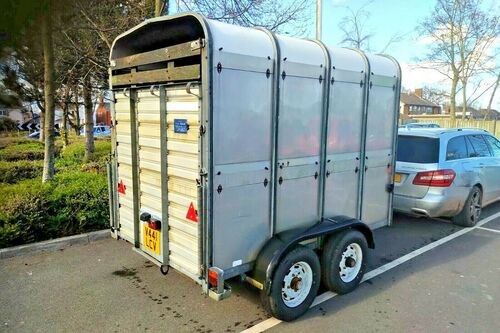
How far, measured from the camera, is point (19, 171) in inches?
390

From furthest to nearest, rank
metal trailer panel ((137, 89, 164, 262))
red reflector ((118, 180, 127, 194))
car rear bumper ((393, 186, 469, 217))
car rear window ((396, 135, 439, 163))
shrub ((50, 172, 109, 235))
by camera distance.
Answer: car rear window ((396, 135, 439, 163))
car rear bumper ((393, 186, 469, 217))
shrub ((50, 172, 109, 235))
red reflector ((118, 180, 127, 194))
metal trailer panel ((137, 89, 164, 262))

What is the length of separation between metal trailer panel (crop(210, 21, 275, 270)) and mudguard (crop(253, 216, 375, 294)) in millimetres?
110

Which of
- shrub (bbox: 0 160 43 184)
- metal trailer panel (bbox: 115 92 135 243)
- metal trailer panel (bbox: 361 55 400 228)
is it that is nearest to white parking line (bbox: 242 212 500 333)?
metal trailer panel (bbox: 361 55 400 228)

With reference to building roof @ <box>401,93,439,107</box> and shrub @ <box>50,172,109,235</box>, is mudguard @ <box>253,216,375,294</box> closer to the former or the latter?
shrub @ <box>50,172,109,235</box>

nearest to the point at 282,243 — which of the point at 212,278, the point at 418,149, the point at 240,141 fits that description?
the point at 212,278

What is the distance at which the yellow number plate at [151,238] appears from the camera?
12.5 feet

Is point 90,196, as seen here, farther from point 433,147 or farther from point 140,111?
point 433,147

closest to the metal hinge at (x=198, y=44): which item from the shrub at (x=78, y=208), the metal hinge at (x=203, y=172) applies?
the metal hinge at (x=203, y=172)

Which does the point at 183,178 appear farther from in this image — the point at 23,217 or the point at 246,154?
the point at 23,217

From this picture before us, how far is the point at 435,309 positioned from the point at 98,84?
11450 mm

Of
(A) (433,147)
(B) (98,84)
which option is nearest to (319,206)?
(A) (433,147)

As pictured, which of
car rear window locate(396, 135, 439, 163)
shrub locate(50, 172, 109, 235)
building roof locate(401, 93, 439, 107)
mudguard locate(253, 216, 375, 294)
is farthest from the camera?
building roof locate(401, 93, 439, 107)

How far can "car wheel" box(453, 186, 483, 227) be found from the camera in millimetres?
6637

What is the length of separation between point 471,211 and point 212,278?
558cm
